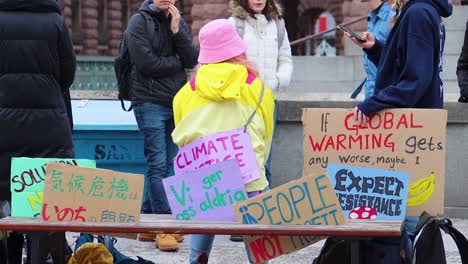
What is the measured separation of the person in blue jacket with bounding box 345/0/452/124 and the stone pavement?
2025mm

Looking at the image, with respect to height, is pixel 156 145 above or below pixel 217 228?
below

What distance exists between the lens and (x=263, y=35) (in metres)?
7.57

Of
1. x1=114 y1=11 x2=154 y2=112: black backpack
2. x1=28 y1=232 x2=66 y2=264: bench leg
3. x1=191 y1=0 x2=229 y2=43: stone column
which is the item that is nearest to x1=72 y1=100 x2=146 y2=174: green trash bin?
x1=114 y1=11 x2=154 y2=112: black backpack

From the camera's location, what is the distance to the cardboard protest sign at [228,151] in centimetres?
558

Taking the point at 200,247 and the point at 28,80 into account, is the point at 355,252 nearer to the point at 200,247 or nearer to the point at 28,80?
the point at 200,247

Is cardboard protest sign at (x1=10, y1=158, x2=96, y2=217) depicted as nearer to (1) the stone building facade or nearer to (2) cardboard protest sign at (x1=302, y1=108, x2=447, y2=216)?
(2) cardboard protest sign at (x1=302, y1=108, x2=447, y2=216)

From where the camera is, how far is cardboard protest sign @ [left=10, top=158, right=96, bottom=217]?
5527 mm

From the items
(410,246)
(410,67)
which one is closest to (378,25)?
(410,67)

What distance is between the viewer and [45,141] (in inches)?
251

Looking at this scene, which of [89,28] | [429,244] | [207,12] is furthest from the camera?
[89,28]

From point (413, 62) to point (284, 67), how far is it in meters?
2.43

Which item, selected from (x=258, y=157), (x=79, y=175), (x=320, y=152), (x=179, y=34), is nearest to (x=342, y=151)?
(x=320, y=152)

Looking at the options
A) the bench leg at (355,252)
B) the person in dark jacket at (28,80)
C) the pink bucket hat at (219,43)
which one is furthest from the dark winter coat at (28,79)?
the bench leg at (355,252)

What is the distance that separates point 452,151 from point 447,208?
0.44 metres
